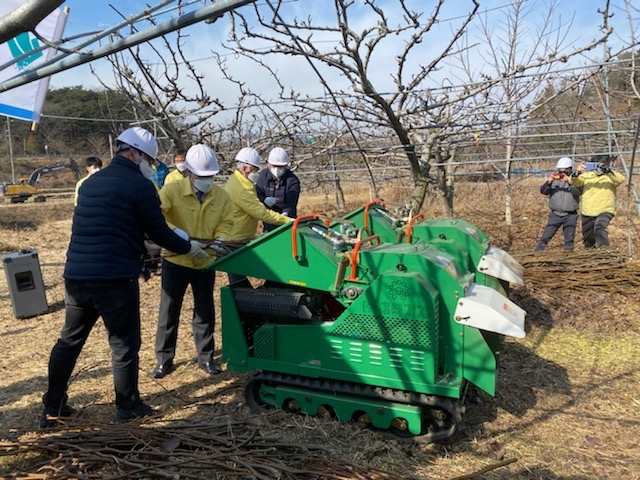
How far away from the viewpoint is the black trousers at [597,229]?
24.5 feet

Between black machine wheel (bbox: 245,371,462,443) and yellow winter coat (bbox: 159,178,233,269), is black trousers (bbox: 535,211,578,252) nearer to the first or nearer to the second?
black machine wheel (bbox: 245,371,462,443)

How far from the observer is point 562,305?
19.2 ft

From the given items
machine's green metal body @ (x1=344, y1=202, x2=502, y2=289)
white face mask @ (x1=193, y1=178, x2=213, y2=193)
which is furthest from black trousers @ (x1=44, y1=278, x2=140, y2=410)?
machine's green metal body @ (x1=344, y1=202, x2=502, y2=289)

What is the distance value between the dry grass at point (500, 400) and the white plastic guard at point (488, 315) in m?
0.82

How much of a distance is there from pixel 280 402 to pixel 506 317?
1625 millimetres

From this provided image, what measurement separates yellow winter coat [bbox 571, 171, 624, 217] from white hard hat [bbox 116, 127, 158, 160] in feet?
21.1

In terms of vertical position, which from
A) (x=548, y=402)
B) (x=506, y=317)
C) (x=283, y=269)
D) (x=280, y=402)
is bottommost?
(x=548, y=402)

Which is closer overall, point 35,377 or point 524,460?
point 524,460

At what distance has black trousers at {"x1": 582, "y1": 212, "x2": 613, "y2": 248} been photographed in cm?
746

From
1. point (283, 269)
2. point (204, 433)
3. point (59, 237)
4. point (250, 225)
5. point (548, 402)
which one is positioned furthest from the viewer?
Answer: point (59, 237)

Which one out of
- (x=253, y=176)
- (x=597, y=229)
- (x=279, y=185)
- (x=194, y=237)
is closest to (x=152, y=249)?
(x=253, y=176)

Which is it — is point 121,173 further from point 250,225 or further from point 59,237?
point 59,237

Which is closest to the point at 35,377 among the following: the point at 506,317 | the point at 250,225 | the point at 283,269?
the point at 250,225

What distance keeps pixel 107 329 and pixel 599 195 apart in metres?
7.05
